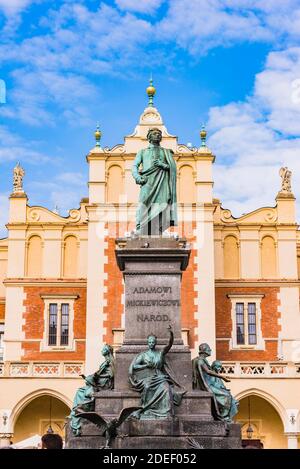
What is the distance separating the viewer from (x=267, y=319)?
32.0 m

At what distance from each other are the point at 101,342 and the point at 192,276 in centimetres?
408

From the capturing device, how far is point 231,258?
3319 centimetres

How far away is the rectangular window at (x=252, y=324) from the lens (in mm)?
31891

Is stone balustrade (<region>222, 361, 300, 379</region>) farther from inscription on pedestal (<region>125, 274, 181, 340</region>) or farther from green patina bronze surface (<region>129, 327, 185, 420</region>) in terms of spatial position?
green patina bronze surface (<region>129, 327, 185, 420</region>)

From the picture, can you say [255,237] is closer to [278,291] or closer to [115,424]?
[278,291]

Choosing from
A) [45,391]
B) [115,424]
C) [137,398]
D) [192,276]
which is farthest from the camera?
[192,276]

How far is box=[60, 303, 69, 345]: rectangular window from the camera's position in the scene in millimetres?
32094

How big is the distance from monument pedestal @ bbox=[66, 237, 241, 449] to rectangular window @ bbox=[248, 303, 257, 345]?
18.0 m

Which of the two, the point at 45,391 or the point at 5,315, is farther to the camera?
the point at 5,315

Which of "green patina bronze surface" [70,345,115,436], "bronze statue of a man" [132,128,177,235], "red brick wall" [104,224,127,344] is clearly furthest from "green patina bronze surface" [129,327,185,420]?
"red brick wall" [104,224,127,344]

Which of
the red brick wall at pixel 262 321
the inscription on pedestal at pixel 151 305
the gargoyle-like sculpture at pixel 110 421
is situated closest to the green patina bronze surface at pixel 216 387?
the inscription on pedestal at pixel 151 305

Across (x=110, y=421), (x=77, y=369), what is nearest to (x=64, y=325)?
(x=77, y=369)

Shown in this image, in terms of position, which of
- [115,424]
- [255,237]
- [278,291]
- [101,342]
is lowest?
[115,424]
